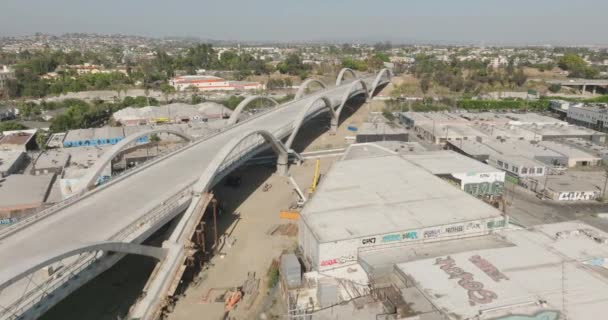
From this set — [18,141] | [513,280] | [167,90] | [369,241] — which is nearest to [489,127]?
[369,241]

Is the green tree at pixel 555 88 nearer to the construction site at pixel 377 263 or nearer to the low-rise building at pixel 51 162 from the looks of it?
the construction site at pixel 377 263

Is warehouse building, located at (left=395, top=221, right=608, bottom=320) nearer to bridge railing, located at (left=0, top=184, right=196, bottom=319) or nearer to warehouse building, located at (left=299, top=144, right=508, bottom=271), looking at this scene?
warehouse building, located at (left=299, top=144, right=508, bottom=271)

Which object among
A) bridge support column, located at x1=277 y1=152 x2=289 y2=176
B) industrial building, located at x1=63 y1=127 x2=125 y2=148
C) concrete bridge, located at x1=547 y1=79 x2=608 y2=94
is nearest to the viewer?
bridge support column, located at x1=277 y1=152 x2=289 y2=176

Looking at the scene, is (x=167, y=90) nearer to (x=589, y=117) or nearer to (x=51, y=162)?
(x=51, y=162)

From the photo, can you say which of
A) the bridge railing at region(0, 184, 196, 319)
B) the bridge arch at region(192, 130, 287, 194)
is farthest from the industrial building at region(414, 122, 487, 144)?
the bridge railing at region(0, 184, 196, 319)

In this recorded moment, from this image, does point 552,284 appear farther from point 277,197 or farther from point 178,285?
point 277,197

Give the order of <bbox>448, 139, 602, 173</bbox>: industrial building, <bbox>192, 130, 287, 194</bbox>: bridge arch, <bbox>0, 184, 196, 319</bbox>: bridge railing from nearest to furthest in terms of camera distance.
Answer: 1. <bbox>0, 184, 196, 319</bbox>: bridge railing
2. <bbox>192, 130, 287, 194</bbox>: bridge arch
3. <bbox>448, 139, 602, 173</bbox>: industrial building
